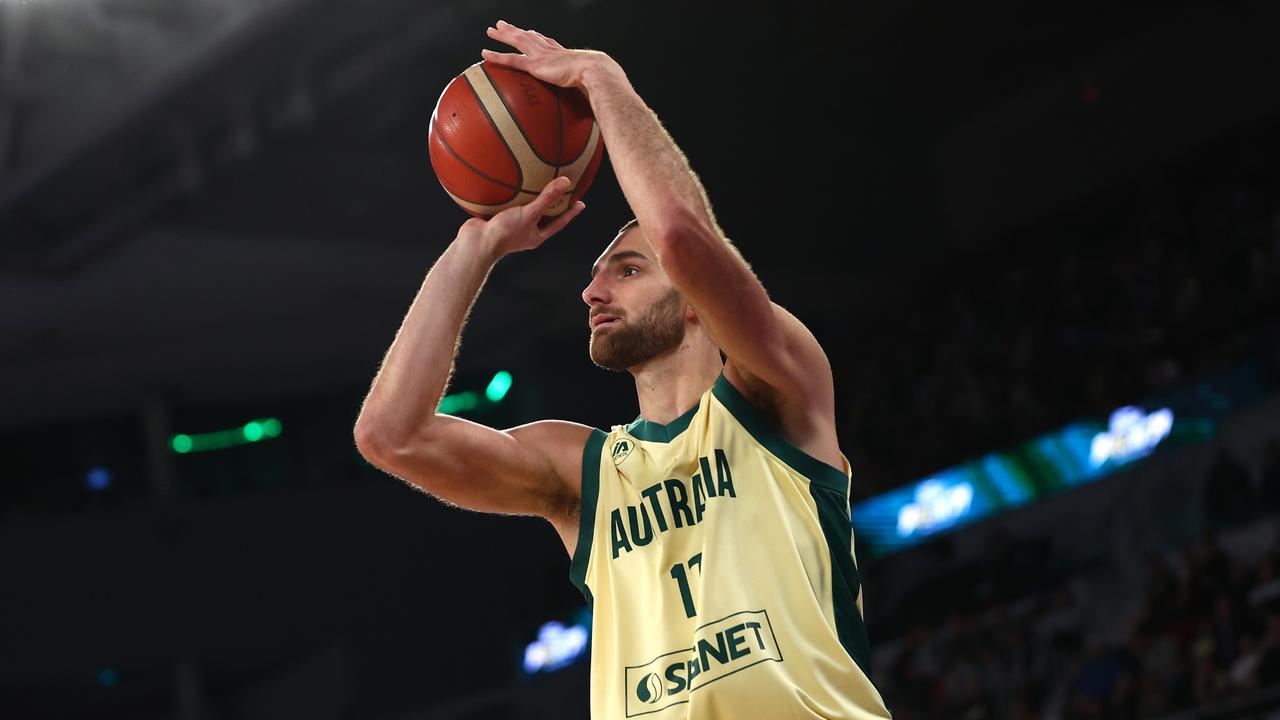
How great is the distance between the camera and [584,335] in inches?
684

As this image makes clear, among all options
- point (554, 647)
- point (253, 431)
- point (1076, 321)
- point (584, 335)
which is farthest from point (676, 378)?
point (253, 431)

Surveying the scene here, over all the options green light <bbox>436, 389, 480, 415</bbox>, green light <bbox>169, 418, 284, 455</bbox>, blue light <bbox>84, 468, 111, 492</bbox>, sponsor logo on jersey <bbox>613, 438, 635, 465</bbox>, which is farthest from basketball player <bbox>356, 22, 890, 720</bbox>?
blue light <bbox>84, 468, 111, 492</bbox>

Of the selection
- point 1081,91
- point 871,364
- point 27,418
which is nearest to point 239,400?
point 27,418

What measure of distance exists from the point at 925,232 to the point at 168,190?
933 centimetres

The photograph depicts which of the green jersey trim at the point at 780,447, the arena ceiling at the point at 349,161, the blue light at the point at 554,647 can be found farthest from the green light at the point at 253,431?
the green jersey trim at the point at 780,447

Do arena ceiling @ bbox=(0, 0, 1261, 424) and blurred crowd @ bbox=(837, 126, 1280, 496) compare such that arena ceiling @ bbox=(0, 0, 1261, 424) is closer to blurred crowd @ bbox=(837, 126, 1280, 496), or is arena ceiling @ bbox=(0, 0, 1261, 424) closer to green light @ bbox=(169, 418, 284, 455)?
green light @ bbox=(169, 418, 284, 455)

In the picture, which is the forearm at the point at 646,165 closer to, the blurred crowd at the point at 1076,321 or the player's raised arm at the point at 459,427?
the player's raised arm at the point at 459,427

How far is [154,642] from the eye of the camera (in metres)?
16.4

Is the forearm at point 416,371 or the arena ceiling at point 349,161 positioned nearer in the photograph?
the forearm at point 416,371

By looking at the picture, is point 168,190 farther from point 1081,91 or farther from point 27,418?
point 1081,91

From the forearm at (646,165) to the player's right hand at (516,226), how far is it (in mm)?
282

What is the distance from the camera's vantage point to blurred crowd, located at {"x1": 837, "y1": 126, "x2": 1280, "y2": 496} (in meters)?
11.1

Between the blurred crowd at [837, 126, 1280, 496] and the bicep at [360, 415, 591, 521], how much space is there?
24.1ft

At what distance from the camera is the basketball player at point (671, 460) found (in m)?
2.49
